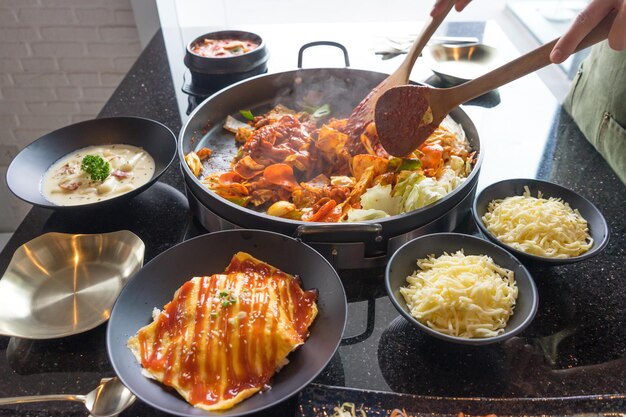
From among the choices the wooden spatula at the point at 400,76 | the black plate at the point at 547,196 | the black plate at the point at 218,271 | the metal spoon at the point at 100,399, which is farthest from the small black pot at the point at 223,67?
the metal spoon at the point at 100,399

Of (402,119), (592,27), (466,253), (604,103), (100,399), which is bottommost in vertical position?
(100,399)

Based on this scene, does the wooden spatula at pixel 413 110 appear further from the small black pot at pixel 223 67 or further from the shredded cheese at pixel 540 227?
the small black pot at pixel 223 67

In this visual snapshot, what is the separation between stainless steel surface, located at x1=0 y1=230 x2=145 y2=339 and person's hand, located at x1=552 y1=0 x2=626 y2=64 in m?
1.50

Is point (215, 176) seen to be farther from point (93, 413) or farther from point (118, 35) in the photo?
point (118, 35)

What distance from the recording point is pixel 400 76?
213 centimetres

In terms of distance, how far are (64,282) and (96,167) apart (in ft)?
1.78

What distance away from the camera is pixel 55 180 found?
210cm

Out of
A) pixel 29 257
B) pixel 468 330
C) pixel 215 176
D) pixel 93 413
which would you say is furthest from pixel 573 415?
pixel 29 257

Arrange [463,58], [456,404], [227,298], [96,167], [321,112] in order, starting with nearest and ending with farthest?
[456,404]
[227,298]
[96,167]
[321,112]
[463,58]

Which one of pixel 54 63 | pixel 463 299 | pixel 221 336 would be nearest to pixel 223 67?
pixel 221 336

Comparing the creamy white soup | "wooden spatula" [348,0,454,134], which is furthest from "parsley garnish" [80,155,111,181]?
"wooden spatula" [348,0,454,134]

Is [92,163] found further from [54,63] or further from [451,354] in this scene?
[54,63]

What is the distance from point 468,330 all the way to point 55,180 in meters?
1.71

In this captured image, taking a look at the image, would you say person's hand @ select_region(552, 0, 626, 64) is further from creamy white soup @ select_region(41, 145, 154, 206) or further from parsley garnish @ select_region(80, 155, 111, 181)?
parsley garnish @ select_region(80, 155, 111, 181)
